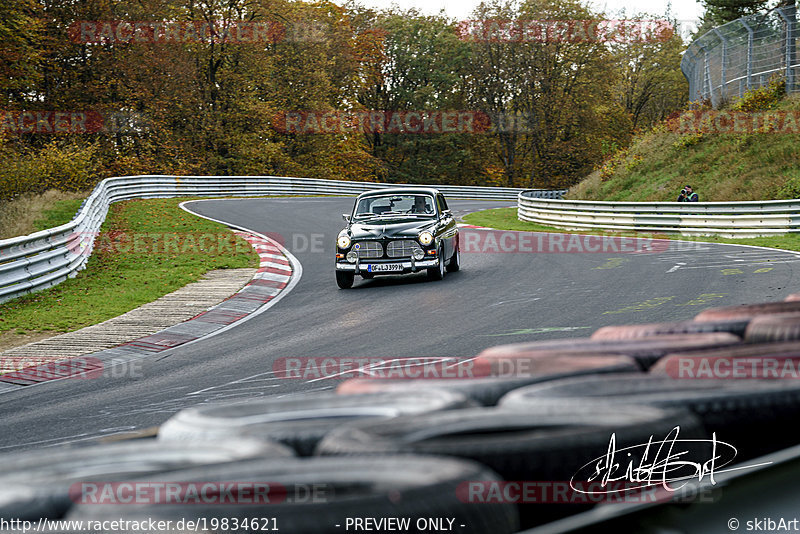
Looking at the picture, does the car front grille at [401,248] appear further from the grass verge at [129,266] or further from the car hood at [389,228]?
the grass verge at [129,266]

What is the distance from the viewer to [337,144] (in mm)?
61344

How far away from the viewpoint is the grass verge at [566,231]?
1762 cm

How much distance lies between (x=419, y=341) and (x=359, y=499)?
24.5ft

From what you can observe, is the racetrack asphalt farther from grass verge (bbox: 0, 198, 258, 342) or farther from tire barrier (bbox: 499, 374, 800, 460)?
tire barrier (bbox: 499, 374, 800, 460)

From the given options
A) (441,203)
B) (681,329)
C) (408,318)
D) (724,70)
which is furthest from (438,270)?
(724,70)

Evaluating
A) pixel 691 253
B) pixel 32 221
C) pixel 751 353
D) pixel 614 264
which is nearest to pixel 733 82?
pixel 691 253

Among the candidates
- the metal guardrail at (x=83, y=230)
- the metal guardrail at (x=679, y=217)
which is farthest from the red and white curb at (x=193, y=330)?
the metal guardrail at (x=679, y=217)

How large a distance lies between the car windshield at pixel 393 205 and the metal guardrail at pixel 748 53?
63.1 ft

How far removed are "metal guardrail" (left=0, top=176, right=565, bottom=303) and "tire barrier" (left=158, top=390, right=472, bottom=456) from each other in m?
11.8

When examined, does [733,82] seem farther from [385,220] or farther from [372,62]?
[372,62]

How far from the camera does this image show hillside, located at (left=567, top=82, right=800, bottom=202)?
26980mm

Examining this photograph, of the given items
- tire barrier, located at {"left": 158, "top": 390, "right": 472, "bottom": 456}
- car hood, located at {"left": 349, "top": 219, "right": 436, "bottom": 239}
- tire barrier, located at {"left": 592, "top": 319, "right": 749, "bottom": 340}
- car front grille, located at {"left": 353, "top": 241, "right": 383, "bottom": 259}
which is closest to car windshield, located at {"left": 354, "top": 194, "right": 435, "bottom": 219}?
car hood, located at {"left": 349, "top": 219, "right": 436, "bottom": 239}

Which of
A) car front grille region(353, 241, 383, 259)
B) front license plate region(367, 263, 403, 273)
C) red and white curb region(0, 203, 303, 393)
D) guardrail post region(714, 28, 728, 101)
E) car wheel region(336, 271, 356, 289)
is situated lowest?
red and white curb region(0, 203, 303, 393)

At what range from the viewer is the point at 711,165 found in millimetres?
30766
